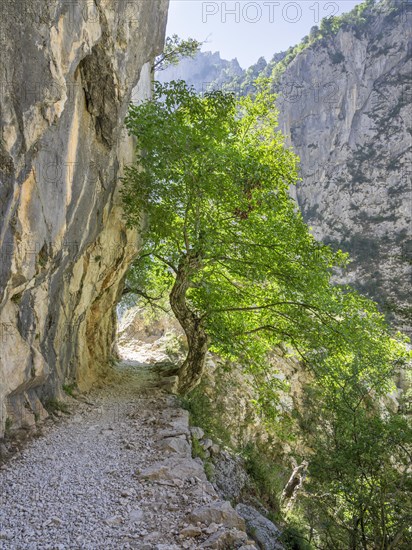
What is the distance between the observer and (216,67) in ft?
604

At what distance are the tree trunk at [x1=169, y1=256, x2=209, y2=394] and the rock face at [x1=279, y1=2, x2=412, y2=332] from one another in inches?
2081

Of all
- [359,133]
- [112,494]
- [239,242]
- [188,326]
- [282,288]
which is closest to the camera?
[112,494]

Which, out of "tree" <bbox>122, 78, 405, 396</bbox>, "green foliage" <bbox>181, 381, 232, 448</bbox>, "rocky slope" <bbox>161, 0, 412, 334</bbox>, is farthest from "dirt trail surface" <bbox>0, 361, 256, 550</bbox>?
"rocky slope" <bbox>161, 0, 412, 334</bbox>

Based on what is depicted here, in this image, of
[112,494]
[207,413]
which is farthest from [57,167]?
[207,413]

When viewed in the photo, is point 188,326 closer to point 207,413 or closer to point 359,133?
point 207,413

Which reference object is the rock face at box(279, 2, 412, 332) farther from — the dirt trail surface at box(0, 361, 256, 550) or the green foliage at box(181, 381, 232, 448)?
the dirt trail surface at box(0, 361, 256, 550)

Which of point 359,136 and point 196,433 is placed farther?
point 359,136

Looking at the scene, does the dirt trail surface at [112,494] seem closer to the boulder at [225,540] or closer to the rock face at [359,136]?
the boulder at [225,540]

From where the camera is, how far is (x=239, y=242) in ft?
30.3

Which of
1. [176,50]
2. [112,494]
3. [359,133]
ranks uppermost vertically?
[359,133]

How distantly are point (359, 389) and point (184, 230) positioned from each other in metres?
5.86

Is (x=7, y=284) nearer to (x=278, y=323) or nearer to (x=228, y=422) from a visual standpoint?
(x=278, y=323)

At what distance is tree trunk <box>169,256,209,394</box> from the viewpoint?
10156 mm

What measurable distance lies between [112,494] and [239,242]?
617cm
